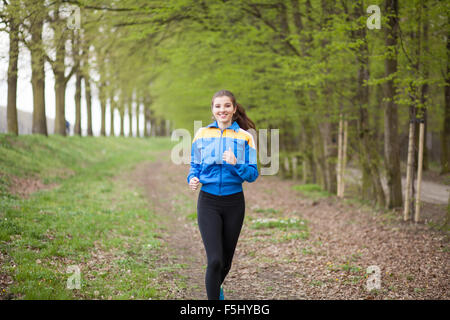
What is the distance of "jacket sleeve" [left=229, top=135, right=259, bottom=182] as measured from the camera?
377 cm

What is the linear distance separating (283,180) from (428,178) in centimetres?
672

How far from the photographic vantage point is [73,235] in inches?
269

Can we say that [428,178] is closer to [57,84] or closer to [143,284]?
[143,284]

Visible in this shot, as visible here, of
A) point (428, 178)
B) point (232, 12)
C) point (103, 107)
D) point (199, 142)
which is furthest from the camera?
point (103, 107)

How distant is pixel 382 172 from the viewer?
10.5 meters

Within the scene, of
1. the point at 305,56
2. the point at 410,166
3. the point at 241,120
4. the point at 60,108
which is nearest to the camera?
→ the point at 241,120

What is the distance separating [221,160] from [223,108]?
559 mm

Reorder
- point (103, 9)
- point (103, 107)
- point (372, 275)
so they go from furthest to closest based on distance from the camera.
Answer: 1. point (103, 107)
2. point (103, 9)
3. point (372, 275)

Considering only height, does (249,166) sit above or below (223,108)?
below

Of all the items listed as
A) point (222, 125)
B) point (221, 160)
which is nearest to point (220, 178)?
point (221, 160)

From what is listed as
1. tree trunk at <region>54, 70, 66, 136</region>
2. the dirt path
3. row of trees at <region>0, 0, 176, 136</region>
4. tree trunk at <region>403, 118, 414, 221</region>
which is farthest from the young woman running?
tree trunk at <region>54, 70, 66, 136</region>

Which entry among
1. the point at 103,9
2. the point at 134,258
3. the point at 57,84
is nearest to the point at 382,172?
the point at 134,258

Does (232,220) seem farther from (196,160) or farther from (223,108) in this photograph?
(223,108)

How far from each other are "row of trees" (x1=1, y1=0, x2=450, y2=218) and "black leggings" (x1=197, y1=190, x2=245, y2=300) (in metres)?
5.57
